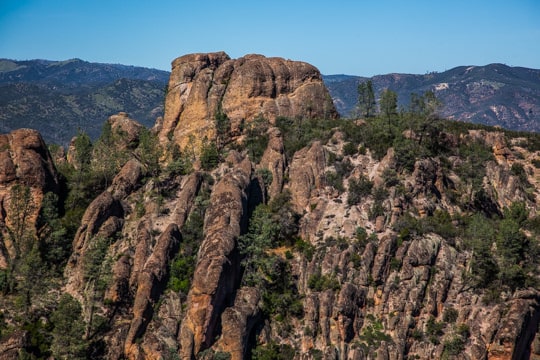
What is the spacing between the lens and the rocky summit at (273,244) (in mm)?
91812

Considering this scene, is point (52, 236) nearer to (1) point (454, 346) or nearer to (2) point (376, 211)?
(2) point (376, 211)

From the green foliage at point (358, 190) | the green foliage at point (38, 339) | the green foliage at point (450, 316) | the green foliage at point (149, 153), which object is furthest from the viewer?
the green foliage at point (149, 153)

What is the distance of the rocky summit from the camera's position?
9181 centimetres

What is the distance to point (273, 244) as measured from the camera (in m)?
109

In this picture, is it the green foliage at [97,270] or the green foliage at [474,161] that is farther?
the green foliage at [474,161]

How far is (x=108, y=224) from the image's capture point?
105062 millimetres

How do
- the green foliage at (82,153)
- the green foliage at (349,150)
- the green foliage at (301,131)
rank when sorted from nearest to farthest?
the green foliage at (349,150) → the green foliage at (82,153) → the green foliage at (301,131)

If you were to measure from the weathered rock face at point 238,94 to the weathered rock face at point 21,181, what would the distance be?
32073 millimetres

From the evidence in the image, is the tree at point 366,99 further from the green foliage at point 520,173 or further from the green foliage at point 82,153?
the green foliage at point 82,153

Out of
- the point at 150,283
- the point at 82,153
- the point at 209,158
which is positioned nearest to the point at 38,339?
the point at 150,283

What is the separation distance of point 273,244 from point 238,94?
4300 cm

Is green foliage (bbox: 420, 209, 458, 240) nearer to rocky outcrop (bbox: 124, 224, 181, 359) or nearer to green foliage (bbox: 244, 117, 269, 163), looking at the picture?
green foliage (bbox: 244, 117, 269, 163)

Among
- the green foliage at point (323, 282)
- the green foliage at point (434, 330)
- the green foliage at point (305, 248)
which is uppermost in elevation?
the green foliage at point (305, 248)

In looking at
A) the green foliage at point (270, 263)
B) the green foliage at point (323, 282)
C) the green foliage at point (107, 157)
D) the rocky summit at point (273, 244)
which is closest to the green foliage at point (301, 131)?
the rocky summit at point (273, 244)
